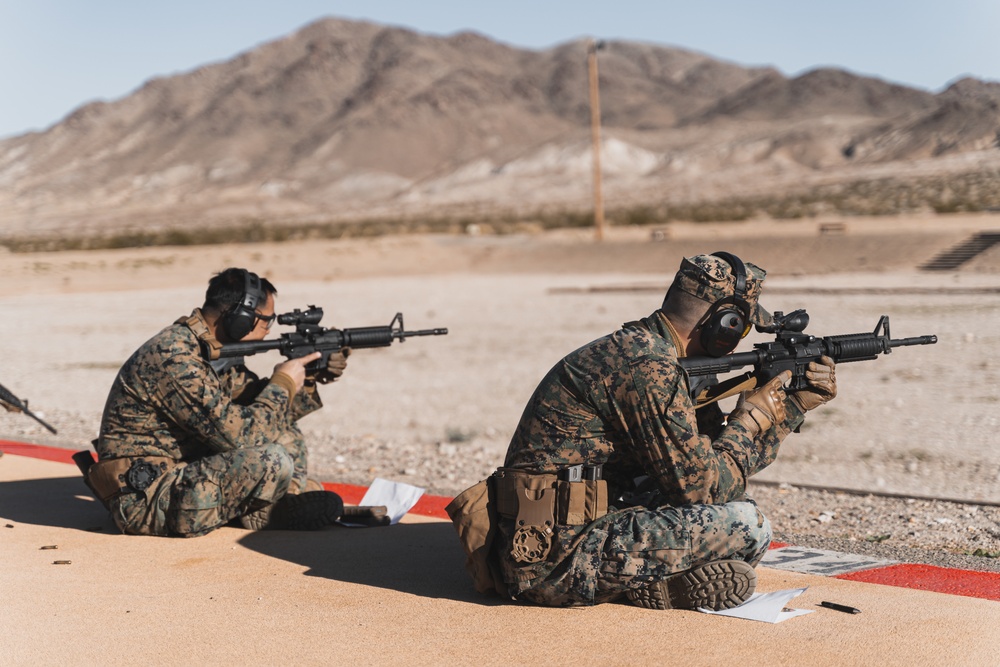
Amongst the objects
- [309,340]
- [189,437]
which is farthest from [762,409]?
[189,437]

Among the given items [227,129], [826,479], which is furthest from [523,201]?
[826,479]

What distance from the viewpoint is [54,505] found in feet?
21.0

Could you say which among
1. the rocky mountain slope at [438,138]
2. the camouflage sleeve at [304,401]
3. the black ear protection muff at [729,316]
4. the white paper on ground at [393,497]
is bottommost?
the white paper on ground at [393,497]

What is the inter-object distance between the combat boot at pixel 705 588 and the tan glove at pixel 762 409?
1.75 feet

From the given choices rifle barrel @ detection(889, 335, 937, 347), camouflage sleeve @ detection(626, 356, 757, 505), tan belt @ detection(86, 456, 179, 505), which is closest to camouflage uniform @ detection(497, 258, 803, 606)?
camouflage sleeve @ detection(626, 356, 757, 505)

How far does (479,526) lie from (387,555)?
1.09m

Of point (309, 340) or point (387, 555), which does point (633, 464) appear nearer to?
point (387, 555)

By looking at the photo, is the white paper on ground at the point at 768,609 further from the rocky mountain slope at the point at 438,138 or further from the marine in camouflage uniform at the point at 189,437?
the rocky mountain slope at the point at 438,138

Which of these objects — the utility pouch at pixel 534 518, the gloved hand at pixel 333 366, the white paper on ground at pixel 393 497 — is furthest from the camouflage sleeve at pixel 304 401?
the utility pouch at pixel 534 518

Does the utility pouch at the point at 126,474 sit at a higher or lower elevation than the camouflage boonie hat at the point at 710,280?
lower

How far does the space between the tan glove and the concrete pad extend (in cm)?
72

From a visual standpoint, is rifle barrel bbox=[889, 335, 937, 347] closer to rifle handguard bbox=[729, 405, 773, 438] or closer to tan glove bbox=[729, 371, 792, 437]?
tan glove bbox=[729, 371, 792, 437]

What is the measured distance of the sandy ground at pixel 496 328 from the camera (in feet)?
28.7

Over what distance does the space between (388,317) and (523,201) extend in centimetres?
7657
